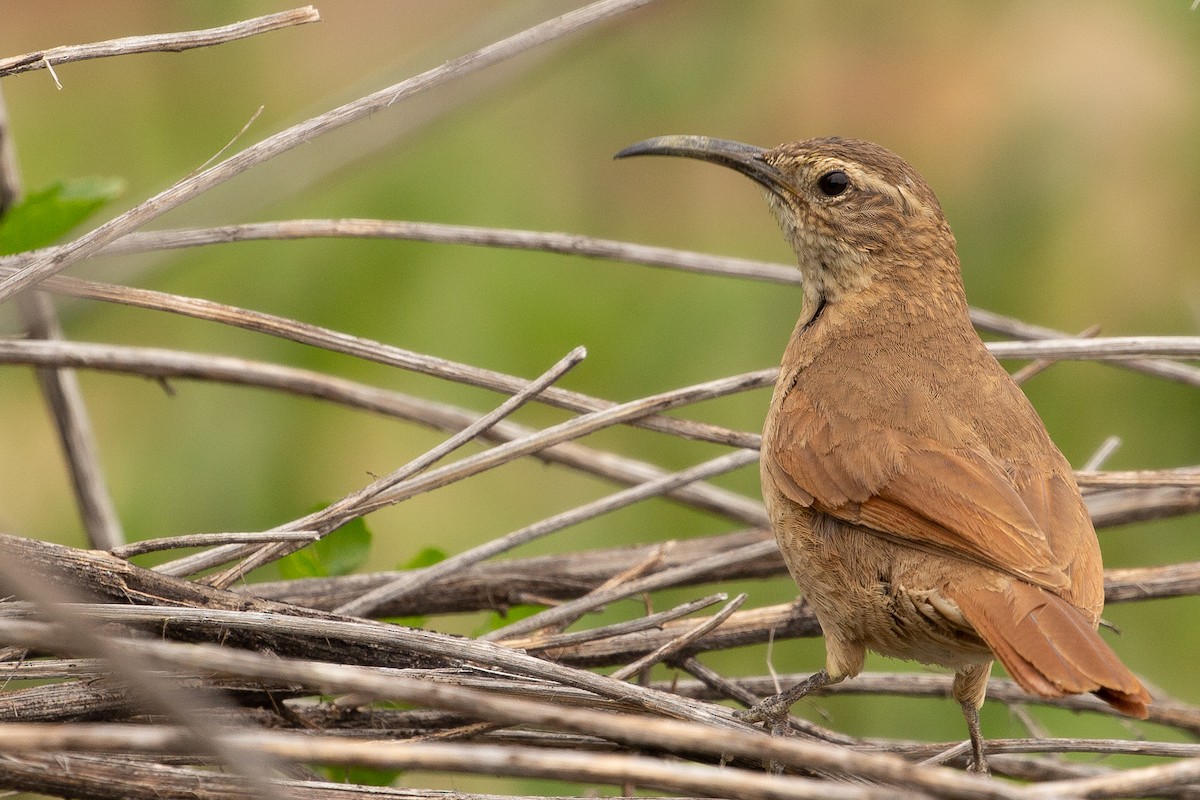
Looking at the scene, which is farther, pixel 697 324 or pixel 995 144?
pixel 995 144

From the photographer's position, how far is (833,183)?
11.9ft

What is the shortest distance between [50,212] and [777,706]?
5.98ft

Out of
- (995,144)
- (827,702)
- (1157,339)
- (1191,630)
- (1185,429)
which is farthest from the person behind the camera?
(995,144)

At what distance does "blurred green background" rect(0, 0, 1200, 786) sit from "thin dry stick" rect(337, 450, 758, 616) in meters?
1.40

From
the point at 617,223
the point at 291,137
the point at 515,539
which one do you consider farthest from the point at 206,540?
the point at 617,223

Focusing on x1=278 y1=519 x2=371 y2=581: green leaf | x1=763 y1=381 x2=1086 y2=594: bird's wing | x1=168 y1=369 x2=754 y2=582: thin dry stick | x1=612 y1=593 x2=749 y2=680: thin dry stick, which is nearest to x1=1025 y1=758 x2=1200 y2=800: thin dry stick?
x1=763 y1=381 x2=1086 y2=594: bird's wing

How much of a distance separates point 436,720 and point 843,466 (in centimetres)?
108

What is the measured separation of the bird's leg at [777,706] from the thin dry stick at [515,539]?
0.49 metres

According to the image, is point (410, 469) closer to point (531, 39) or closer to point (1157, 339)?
point (531, 39)

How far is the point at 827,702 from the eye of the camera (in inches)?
169

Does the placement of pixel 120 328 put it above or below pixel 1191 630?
above

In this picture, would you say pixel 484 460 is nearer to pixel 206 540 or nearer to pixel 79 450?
pixel 206 540

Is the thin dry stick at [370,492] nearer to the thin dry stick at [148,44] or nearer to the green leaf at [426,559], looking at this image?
the green leaf at [426,559]

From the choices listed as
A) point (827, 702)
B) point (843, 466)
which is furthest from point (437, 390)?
point (843, 466)
